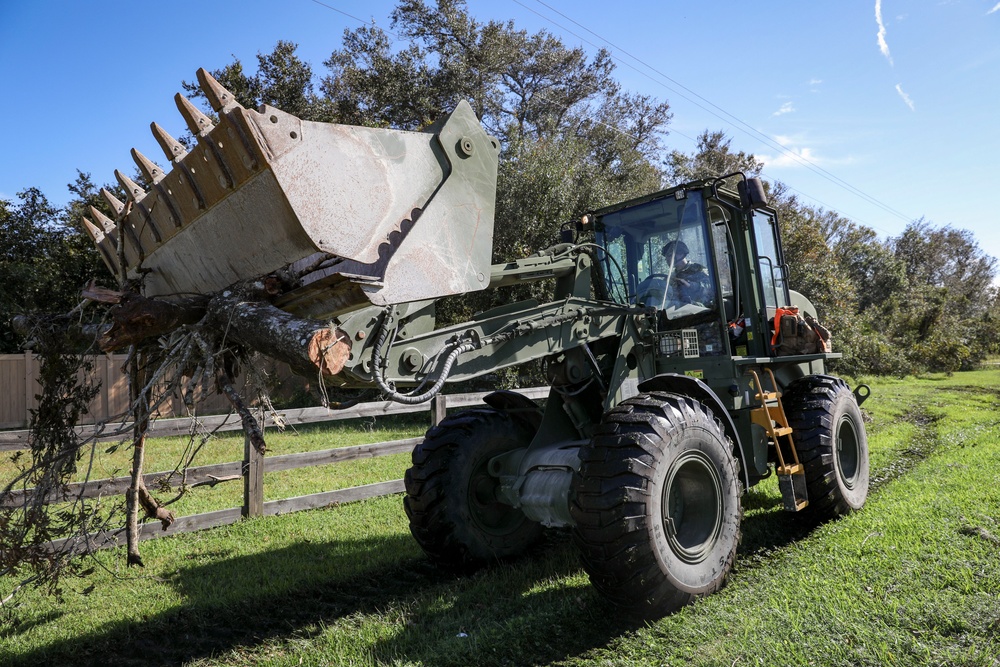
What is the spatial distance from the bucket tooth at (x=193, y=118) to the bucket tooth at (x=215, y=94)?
0.72ft

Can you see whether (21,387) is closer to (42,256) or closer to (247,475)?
(42,256)

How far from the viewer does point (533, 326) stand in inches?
181

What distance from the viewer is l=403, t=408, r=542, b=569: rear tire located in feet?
16.5

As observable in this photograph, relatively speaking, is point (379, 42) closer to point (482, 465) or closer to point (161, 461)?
point (161, 461)

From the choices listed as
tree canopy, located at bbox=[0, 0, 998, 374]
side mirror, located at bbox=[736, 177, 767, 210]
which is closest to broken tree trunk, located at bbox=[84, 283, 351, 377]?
side mirror, located at bbox=[736, 177, 767, 210]

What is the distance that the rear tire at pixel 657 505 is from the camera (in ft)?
12.5

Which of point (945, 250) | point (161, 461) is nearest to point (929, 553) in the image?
point (161, 461)

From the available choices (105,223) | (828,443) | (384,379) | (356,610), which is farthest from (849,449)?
(105,223)

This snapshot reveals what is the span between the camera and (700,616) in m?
3.90

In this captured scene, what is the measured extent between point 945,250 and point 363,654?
57.9m

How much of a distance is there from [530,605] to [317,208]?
9.24 feet

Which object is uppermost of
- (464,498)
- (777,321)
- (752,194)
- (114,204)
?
(114,204)

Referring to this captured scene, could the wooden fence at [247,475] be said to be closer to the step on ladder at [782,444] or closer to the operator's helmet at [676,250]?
the operator's helmet at [676,250]

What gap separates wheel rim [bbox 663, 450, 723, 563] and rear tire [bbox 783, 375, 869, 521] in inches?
65.8
